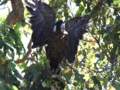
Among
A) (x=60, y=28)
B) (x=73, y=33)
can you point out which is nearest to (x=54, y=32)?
(x=60, y=28)

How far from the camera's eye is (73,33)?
2098mm

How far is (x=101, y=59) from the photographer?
336cm

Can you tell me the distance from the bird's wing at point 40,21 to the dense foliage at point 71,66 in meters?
0.11

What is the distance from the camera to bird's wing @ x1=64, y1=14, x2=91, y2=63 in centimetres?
208

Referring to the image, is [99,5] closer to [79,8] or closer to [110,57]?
[79,8]

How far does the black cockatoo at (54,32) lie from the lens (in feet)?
6.91

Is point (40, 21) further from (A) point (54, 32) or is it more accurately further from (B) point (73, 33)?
(B) point (73, 33)

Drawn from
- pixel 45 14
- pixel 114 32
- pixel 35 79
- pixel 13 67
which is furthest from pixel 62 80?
pixel 114 32

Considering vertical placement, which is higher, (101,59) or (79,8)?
(79,8)

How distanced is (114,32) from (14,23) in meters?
0.88

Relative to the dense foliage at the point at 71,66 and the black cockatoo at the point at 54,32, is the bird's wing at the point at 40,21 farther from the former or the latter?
the dense foliage at the point at 71,66

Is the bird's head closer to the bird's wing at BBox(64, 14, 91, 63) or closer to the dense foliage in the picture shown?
the bird's wing at BBox(64, 14, 91, 63)

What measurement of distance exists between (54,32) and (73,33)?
25 centimetres

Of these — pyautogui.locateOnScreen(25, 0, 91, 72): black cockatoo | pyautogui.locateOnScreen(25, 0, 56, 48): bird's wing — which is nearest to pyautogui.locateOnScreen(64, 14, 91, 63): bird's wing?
pyautogui.locateOnScreen(25, 0, 91, 72): black cockatoo
